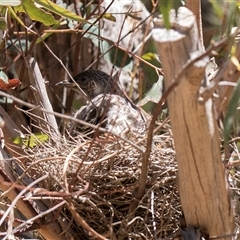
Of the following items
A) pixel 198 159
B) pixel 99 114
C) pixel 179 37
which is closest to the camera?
pixel 179 37

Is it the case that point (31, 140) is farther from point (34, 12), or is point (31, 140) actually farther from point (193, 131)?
point (193, 131)

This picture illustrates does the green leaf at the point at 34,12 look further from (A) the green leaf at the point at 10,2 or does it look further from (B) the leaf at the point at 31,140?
(B) the leaf at the point at 31,140

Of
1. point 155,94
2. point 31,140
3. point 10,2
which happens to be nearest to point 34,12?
point 10,2

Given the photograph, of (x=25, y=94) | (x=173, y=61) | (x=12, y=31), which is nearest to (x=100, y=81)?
(x=12, y=31)

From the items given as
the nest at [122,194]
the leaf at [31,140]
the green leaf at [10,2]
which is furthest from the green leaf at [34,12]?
the nest at [122,194]

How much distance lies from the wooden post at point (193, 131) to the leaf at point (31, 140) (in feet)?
3.08

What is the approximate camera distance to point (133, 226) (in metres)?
2.64

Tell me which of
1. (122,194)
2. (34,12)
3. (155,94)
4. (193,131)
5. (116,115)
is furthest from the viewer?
(155,94)

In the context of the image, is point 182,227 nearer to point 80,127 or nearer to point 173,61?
point 173,61

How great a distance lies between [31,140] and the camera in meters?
3.05

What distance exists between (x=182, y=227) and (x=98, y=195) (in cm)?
42

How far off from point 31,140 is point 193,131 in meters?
1.19

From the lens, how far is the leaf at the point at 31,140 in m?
2.93

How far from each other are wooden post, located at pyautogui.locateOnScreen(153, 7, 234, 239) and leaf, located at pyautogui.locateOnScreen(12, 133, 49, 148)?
0.94 m
